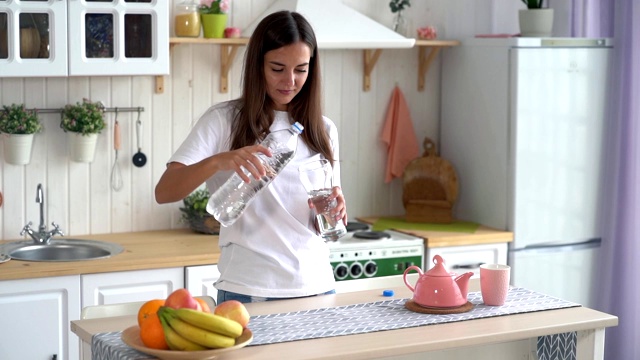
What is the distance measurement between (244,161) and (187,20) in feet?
5.75

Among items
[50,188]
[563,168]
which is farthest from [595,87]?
[50,188]

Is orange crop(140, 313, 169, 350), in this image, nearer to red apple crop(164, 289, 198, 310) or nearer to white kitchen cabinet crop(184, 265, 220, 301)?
red apple crop(164, 289, 198, 310)

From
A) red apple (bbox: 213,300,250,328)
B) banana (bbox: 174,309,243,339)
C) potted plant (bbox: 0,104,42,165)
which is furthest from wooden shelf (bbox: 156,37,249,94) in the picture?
banana (bbox: 174,309,243,339)

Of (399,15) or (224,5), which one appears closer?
(224,5)

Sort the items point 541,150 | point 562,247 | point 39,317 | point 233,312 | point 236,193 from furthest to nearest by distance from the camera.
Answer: point 562,247
point 541,150
point 39,317
point 236,193
point 233,312

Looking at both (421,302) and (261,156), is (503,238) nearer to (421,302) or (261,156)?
(421,302)

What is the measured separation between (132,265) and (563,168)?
1.95m

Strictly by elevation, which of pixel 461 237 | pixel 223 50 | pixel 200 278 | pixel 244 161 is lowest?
pixel 200 278

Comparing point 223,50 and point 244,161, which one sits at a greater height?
point 223,50

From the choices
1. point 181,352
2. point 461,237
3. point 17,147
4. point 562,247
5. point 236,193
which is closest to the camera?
point 181,352

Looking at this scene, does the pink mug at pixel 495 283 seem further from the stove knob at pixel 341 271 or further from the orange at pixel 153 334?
the stove knob at pixel 341 271

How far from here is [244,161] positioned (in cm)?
226

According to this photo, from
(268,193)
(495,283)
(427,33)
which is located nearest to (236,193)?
(268,193)

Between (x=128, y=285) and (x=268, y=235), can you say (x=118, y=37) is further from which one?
(x=268, y=235)
